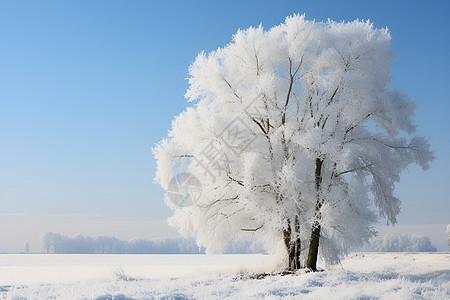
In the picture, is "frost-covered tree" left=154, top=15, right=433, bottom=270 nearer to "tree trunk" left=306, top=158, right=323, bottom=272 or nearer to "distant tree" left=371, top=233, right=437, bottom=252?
"tree trunk" left=306, top=158, right=323, bottom=272

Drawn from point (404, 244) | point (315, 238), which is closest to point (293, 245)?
point (315, 238)

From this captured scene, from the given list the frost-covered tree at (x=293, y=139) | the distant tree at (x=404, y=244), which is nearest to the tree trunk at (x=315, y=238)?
the frost-covered tree at (x=293, y=139)

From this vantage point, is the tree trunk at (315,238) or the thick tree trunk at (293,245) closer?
the tree trunk at (315,238)

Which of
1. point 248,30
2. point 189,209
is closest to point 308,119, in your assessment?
point 248,30

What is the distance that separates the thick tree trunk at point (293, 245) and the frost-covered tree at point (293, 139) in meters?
0.04

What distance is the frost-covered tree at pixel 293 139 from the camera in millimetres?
14969

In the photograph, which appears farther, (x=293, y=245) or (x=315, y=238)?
(x=293, y=245)

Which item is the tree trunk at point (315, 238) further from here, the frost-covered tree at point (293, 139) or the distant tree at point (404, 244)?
the distant tree at point (404, 244)

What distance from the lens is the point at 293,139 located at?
14.6m

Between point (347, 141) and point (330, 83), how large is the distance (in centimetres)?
231

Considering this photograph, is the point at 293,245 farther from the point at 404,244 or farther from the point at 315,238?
the point at 404,244

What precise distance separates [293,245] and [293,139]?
167 inches

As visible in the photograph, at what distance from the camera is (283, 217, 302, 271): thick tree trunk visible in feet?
50.0

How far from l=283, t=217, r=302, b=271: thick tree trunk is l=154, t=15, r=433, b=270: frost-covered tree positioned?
45 millimetres
